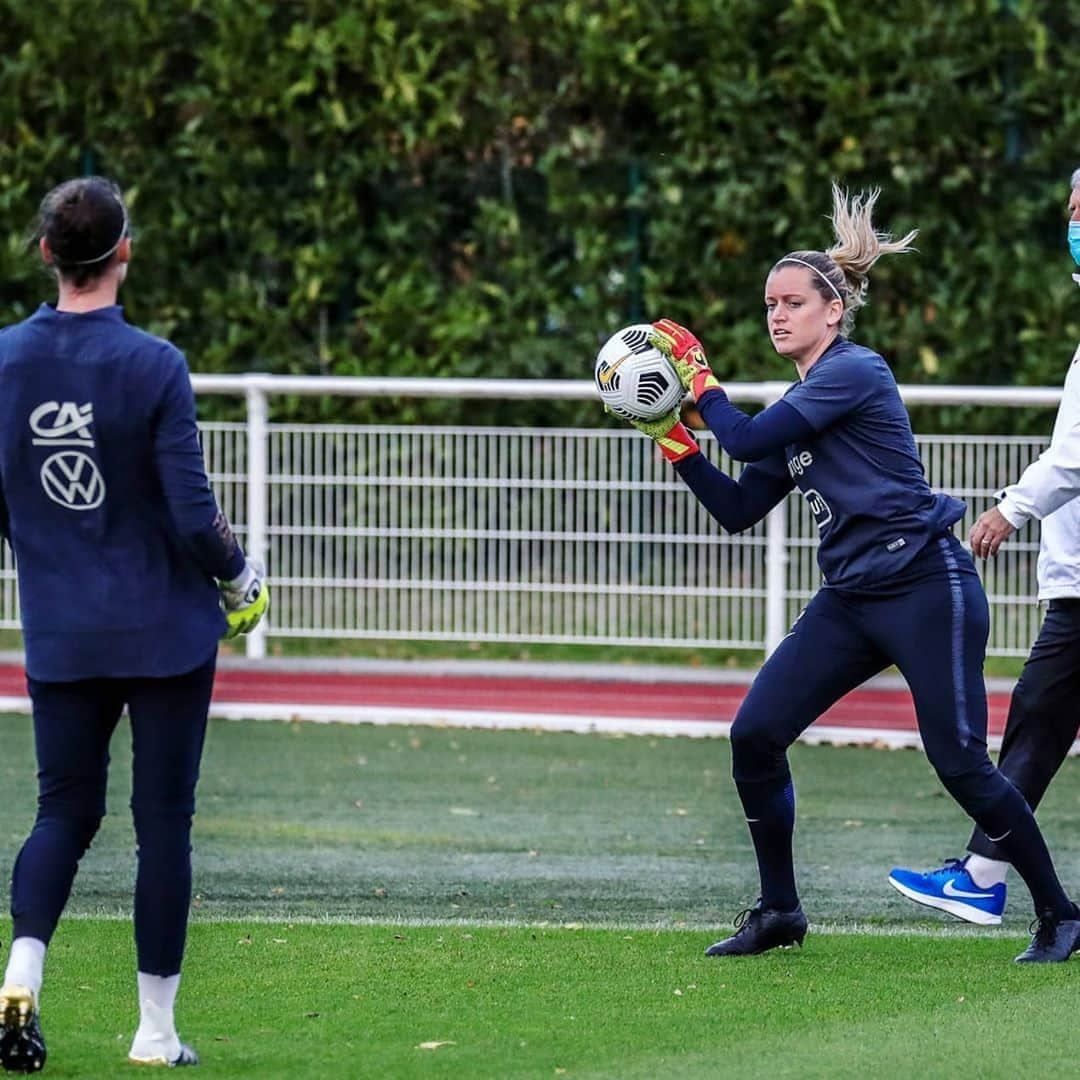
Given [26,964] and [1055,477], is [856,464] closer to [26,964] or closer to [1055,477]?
[1055,477]

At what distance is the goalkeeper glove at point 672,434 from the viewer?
6043mm

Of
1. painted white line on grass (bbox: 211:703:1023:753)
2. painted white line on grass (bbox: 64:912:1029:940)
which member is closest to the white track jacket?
painted white line on grass (bbox: 64:912:1029:940)

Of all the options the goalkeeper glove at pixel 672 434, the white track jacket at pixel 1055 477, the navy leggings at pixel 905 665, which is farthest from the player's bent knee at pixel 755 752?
the white track jacket at pixel 1055 477

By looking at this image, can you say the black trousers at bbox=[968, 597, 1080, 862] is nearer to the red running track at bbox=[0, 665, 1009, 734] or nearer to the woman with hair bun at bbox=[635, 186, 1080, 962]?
the woman with hair bun at bbox=[635, 186, 1080, 962]

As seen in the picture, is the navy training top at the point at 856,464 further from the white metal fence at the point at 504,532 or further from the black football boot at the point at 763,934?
the white metal fence at the point at 504,532

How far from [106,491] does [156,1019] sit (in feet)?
3.61

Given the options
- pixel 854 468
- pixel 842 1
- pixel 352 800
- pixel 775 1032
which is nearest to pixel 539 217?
pixel 842 1

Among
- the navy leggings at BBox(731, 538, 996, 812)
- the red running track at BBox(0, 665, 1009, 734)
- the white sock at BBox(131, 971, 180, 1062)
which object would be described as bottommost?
the red running track at BBox(0, 665, 1009, 734)

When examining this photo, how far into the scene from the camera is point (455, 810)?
8.98m

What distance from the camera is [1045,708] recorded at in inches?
258

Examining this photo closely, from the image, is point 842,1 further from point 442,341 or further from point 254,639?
point 254,639

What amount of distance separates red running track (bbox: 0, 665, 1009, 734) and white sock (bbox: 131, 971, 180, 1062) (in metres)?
6.96

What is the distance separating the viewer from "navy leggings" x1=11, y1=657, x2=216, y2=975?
15.2 feet

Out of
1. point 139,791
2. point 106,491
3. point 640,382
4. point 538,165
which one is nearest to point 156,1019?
point 139,791
